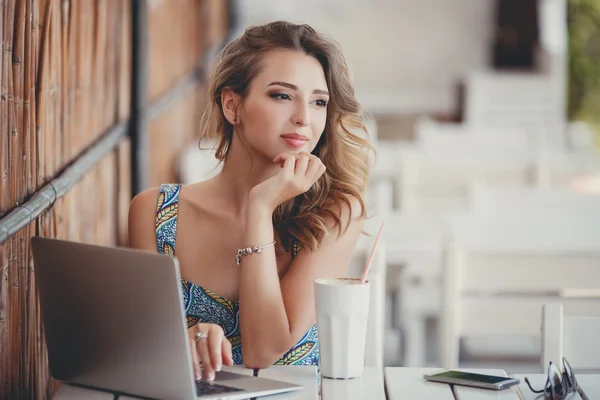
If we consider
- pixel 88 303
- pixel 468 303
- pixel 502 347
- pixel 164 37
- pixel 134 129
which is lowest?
pixel 502 347

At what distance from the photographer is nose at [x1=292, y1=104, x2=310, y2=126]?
1.84m

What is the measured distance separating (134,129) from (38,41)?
4.89 feet

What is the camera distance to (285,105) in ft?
6.12

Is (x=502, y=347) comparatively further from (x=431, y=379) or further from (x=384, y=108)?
(x=384, y=108)

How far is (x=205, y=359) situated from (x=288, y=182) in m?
0.43

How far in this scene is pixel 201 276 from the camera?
1.95 metres

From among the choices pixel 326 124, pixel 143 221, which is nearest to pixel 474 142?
pixel 326 124

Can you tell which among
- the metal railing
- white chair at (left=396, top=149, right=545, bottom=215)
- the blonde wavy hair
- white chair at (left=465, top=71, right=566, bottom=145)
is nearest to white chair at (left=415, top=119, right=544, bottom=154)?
white chair at (left=396, top=149, right=545, bottom=215)

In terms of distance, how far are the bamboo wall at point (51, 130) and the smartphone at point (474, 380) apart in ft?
2.61

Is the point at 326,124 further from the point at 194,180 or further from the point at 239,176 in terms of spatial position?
the point at 194,180

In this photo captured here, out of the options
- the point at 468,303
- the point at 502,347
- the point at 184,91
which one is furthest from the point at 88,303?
the point at 184,91

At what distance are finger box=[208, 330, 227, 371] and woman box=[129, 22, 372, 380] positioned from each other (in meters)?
0.20

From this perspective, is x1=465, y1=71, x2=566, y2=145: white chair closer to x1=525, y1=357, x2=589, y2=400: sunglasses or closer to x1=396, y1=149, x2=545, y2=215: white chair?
x1=396, y1=149, x2=545, y2=215: white chair

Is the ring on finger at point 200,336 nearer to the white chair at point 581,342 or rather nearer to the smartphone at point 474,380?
the smartphone at point 474,380
